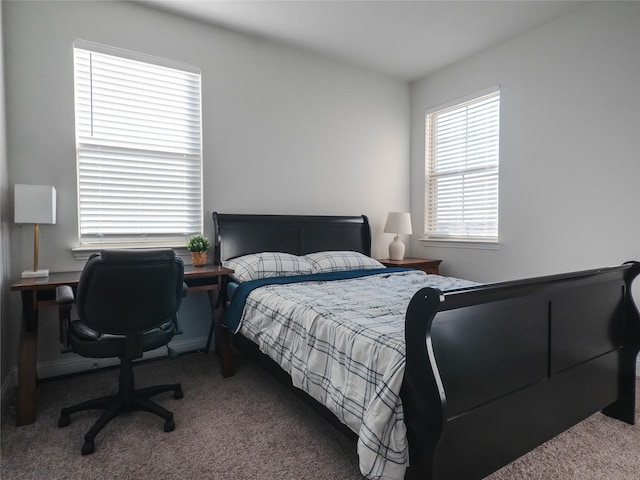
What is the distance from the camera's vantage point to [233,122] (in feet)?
10.8

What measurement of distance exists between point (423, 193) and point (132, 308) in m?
3.45

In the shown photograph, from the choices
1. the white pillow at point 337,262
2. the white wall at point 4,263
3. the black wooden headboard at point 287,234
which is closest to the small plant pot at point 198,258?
the black wooden headboard at point 287,234

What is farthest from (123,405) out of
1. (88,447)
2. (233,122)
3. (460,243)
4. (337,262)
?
(460,243)

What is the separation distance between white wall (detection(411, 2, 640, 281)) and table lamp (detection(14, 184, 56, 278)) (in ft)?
12.0

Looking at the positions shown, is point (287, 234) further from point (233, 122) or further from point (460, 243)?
point (460, 243)

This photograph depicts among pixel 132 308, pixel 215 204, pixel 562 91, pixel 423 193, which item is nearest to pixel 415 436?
pixel 132 308

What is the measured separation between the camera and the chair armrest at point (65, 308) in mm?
1805

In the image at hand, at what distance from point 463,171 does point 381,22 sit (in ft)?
5.62

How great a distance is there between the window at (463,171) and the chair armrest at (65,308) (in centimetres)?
348

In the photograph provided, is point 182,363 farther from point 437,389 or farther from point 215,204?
point 437,389

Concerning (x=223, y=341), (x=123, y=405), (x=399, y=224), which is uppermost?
(x=399, y=224)

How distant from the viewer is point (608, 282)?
1.92 m

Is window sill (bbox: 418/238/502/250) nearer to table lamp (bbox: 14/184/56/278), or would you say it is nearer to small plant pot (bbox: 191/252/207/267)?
small plant pot (bbox: 191/252/207/267)

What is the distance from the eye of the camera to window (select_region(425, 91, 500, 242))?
142 inches
